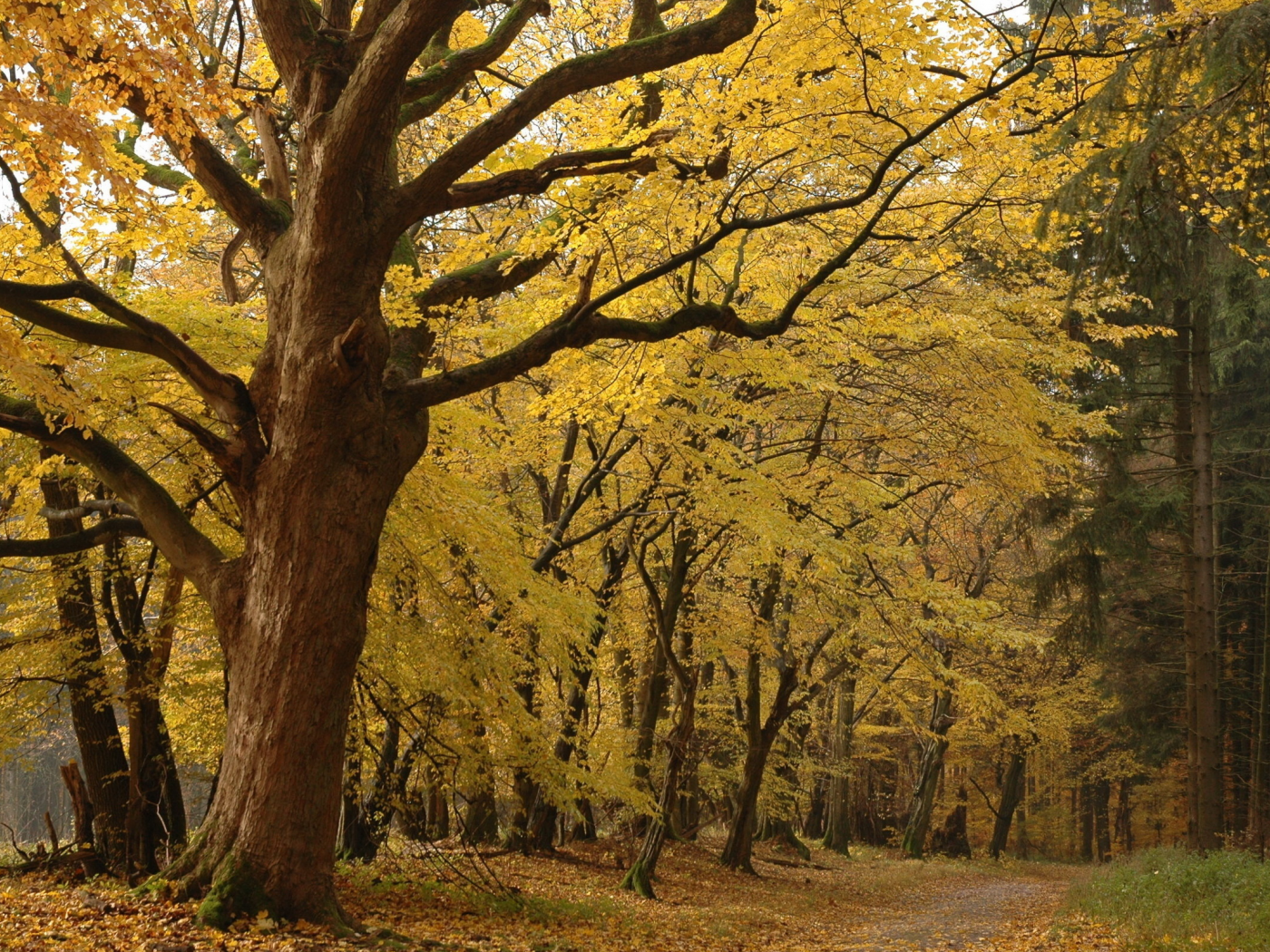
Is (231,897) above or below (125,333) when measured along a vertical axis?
below

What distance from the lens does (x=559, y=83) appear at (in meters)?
6.21

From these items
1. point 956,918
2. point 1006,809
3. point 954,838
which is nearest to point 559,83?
point 956,918

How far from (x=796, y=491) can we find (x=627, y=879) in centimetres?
510

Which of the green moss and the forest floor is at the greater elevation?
the green moss

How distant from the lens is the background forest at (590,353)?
5.83m

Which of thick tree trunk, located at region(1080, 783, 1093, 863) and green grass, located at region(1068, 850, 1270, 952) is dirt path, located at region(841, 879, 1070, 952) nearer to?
green grass, located at region(1068, 850, 1270, 952)

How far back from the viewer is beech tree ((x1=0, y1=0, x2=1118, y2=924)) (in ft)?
17.6

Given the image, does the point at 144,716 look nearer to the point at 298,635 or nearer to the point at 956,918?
the point at 298,635

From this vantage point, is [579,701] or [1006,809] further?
[1006,809]

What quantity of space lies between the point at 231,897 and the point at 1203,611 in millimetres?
14027

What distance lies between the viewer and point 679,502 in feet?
38.3

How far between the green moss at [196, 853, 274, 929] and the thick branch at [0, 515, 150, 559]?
2303 millimetres

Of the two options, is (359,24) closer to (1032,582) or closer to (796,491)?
(796,491)

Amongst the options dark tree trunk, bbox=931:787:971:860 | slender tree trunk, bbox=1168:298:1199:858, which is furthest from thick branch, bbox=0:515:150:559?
dark tree trunk, bbox=931:787:971:860
